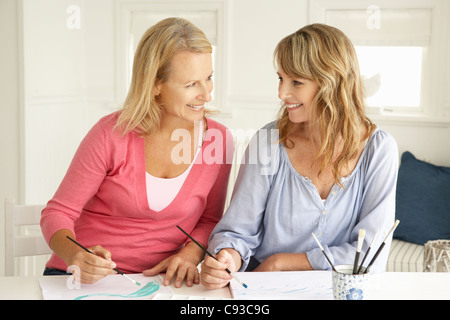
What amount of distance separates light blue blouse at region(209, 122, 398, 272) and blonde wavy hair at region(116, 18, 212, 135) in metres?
0.31

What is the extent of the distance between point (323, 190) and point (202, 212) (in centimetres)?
37

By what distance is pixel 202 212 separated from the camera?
5.91 feet

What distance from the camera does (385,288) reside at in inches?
55.5

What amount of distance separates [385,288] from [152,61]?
2.84 feet

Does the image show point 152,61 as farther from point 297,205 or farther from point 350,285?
point 350,285

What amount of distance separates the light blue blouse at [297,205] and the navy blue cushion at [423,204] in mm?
1413

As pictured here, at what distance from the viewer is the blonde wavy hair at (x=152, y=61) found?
1697 millimetres

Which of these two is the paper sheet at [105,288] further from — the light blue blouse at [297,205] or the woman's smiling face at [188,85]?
the woman's smiling face at [188,85]

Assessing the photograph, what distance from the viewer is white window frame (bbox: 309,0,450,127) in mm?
3174

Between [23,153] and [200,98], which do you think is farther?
[23,153]

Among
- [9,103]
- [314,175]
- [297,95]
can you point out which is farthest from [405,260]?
[9,103]
